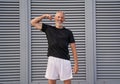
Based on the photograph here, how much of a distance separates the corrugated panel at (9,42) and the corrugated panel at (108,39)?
1740mm

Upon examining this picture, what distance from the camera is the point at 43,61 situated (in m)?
5.57

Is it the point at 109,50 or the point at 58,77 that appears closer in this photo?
the point at 58,77

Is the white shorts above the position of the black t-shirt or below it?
below

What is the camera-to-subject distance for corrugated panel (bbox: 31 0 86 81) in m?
5.55

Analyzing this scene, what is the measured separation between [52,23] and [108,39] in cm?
126

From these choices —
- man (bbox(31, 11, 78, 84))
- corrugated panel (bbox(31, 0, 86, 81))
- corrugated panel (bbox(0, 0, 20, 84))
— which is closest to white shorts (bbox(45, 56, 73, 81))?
man (bbox(31, 11, 78, 84))

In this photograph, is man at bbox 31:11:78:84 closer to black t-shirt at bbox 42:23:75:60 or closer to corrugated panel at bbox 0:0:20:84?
black t-shirt at bbox 42:23:75:60

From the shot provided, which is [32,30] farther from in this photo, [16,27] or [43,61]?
[43,61]

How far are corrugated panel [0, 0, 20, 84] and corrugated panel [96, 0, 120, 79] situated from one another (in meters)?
1.74


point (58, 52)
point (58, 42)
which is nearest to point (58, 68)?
point (58, 52)

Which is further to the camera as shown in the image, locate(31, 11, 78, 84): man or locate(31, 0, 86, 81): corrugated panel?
locate(31, 0, 86, 81): corrugated panel

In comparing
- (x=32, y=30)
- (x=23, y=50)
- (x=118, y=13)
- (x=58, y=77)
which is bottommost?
(x=58, y=77)

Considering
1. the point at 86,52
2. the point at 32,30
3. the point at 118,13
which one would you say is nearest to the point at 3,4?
the point at 32,30

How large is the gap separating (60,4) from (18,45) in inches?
49.6
